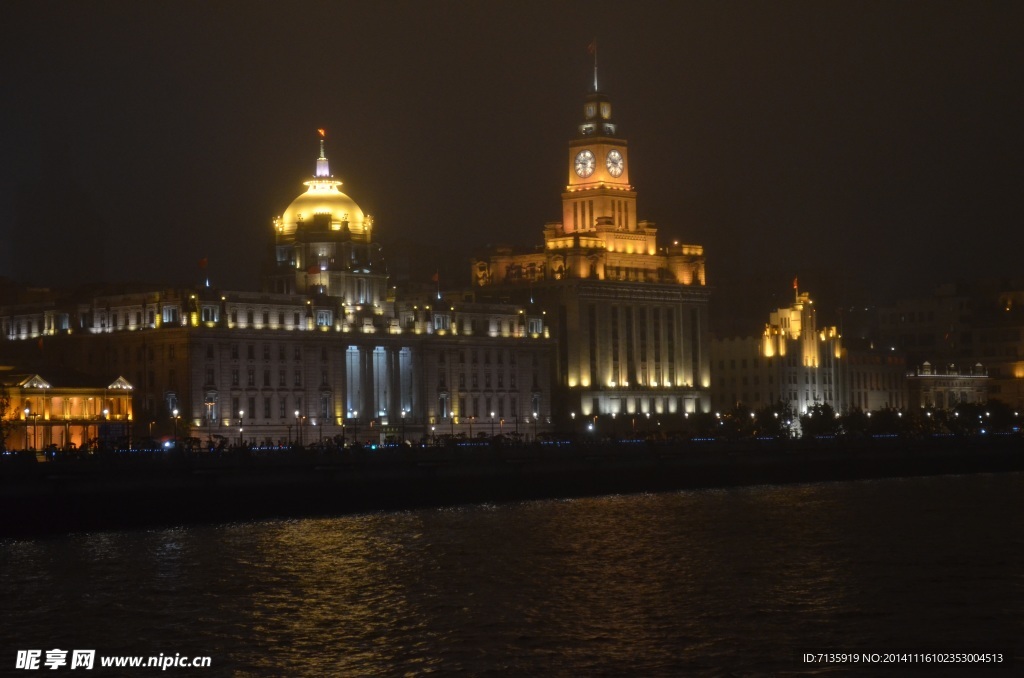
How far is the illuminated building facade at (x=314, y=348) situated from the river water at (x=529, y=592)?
4672 cm

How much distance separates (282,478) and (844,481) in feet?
201

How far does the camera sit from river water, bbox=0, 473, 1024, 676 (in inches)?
2478

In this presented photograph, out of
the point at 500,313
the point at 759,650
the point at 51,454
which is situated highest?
the point at 500,313

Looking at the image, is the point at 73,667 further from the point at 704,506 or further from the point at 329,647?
the point at 704,506

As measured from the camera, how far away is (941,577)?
80875mm

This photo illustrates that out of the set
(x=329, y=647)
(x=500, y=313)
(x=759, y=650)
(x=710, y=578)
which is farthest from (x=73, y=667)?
(x=500, y=313)

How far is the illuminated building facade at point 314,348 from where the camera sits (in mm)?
159500

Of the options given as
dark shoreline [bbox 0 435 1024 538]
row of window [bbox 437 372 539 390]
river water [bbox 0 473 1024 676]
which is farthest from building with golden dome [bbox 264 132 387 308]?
river water [bbox 0 473 1024 676]

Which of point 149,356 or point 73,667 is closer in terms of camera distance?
point 73,667

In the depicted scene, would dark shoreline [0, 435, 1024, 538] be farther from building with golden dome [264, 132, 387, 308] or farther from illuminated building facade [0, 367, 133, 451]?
building with golden dome [264, 132, 387, 308]

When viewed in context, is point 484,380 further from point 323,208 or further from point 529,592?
point 529,592

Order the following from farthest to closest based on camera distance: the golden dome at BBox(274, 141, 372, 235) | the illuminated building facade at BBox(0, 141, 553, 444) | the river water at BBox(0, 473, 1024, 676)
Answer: the golden dome at BBox(274, 141, 372, 235), the illuminated building facade at BBox(0, 141, 553, 444), the river water at BBox(0, 473, 1024, 676)

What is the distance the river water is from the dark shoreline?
324 cm

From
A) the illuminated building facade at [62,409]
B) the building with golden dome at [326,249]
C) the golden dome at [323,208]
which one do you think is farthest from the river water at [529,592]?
the golden dome at [323,208]
